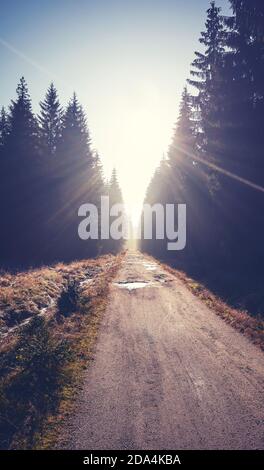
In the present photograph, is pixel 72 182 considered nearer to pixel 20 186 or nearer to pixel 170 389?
pixel 20 186

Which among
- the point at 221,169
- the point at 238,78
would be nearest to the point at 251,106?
the point at 238,78

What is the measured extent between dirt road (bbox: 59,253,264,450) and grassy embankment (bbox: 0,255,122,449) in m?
0.47

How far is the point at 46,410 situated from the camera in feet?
21.7

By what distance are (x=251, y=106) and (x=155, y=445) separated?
21.0 meters

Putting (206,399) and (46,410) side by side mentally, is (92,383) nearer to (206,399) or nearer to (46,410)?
(46,410)

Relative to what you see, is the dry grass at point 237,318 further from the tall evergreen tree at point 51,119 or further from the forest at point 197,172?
the tall evergreen tree at point 51,119

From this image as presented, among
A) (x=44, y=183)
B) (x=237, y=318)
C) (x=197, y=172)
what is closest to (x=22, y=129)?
(x=44, y=183)

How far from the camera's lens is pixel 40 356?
8.51m

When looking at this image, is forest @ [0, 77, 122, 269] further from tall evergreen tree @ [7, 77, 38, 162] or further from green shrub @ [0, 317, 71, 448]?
green shrub @ [0, 317, 71, 448]

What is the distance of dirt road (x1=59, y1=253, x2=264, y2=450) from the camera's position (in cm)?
571

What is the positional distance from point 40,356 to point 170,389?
3.58 meters

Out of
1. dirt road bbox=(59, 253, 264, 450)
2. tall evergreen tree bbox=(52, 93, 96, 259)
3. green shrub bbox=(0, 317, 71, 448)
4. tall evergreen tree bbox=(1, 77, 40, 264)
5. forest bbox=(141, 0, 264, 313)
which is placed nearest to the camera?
dirt road bbox=(59, 253, 264, 450)

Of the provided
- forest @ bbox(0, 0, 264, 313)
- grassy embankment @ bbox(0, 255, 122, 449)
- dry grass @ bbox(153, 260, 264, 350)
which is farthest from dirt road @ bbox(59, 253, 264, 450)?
forest @ bbox(0, 0, 264, 313)

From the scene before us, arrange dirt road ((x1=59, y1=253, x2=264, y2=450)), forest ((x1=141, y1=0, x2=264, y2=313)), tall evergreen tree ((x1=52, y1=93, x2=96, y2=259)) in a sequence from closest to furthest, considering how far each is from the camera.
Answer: dirt road ((x1=59, y1=253, x2=264, y2=450))
forest ((x1=141, y1=0, x2=264, y2=313))
tall evergreen tree ((x1=52, y1=93, x2=96, y2=259))
